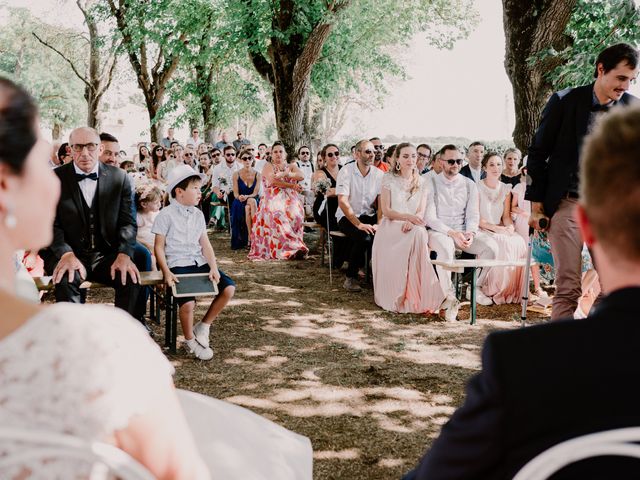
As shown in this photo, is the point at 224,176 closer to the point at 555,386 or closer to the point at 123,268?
the point at 123,268

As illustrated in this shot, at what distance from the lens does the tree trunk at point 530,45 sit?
7766 millimetres

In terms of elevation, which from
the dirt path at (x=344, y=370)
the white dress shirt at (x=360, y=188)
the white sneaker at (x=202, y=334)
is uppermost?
the white dress shirt at (x=360, y=188)

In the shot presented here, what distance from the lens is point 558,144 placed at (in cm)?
468

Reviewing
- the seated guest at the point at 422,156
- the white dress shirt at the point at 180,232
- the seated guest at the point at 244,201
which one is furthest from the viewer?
the seated guest at the point at 244,201

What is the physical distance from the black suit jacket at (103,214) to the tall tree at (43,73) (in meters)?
41.6

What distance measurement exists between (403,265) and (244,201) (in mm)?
5583

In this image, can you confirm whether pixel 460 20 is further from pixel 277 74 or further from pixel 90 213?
pixel 90 213

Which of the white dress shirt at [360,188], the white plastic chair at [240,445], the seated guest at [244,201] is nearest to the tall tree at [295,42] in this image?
the seated guest at [244,201]

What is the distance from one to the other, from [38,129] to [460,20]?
2199 cm

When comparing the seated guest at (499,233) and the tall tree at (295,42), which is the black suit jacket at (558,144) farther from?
the tall tree at (295,42)

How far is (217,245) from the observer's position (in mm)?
12977

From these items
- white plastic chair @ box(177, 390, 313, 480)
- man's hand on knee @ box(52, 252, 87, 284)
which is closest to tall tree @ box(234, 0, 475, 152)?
man's hand on knee @ box(52, 252, 87, 284)

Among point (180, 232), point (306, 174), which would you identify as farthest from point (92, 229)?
point (306, 174)

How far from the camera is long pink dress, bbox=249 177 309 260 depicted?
37.5 feet
